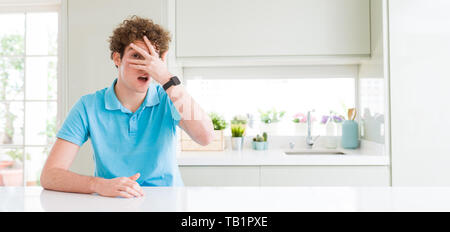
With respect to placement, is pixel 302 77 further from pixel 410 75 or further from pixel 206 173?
pixel 206 173

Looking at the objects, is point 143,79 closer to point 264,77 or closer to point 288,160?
point 288,160

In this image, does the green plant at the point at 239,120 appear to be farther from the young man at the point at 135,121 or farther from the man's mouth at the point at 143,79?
the man's mouth at the point at 143,79

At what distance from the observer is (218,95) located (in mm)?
2852

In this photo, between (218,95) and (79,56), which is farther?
(218,95)

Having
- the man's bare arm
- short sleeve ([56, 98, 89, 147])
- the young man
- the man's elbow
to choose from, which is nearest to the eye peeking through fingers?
the young man

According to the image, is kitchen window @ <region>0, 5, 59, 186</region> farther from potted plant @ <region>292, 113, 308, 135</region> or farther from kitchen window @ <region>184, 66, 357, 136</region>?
potted plant @ <region>292, 113, 308, 135</region>

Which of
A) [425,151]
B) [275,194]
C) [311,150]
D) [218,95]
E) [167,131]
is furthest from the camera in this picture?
[218,95]

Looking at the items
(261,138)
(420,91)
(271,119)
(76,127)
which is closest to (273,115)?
(271,119)

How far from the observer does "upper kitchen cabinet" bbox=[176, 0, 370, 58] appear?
233cm

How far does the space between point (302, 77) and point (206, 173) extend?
48.5 inches

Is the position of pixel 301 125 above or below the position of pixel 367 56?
below

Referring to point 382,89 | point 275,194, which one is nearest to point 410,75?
point 382,89

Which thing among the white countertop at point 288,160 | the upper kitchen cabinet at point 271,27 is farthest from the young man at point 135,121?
the upper kitchen cabinet at point 271,27

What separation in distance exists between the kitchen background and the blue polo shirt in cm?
81
